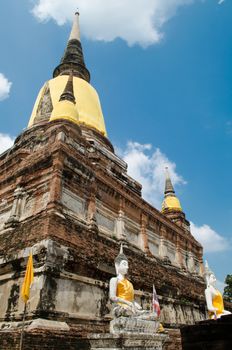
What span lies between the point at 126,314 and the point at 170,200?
887 inches

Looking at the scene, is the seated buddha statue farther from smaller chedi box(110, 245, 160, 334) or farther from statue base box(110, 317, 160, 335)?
statue base box(110, 317, 160, 335)

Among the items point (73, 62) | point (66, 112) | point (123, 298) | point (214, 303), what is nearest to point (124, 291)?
point (123, 298)

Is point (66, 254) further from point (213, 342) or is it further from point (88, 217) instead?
point (213, 342)

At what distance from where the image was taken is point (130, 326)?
18.9 feet

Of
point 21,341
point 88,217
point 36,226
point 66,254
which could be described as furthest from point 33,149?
point 21,341

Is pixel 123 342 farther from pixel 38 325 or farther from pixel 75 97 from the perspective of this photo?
pixel 75 97

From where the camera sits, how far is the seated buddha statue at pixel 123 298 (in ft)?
20.3

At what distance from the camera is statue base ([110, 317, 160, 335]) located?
5.70 metres

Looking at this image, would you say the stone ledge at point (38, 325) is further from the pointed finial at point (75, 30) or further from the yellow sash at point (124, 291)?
the pointed finial at point (75, 30)

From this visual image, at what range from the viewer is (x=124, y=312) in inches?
240

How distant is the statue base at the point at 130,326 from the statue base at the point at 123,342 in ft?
0.36

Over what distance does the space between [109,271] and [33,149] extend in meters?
6.64

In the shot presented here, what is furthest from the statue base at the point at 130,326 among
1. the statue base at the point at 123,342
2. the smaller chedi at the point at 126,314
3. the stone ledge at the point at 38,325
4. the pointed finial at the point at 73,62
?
the pointed finial at the point at 73,62

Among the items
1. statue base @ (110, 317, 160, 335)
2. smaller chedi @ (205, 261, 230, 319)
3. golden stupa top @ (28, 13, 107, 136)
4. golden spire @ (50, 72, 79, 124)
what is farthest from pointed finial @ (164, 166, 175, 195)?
statue base @ (110, 317, 160, 335)
